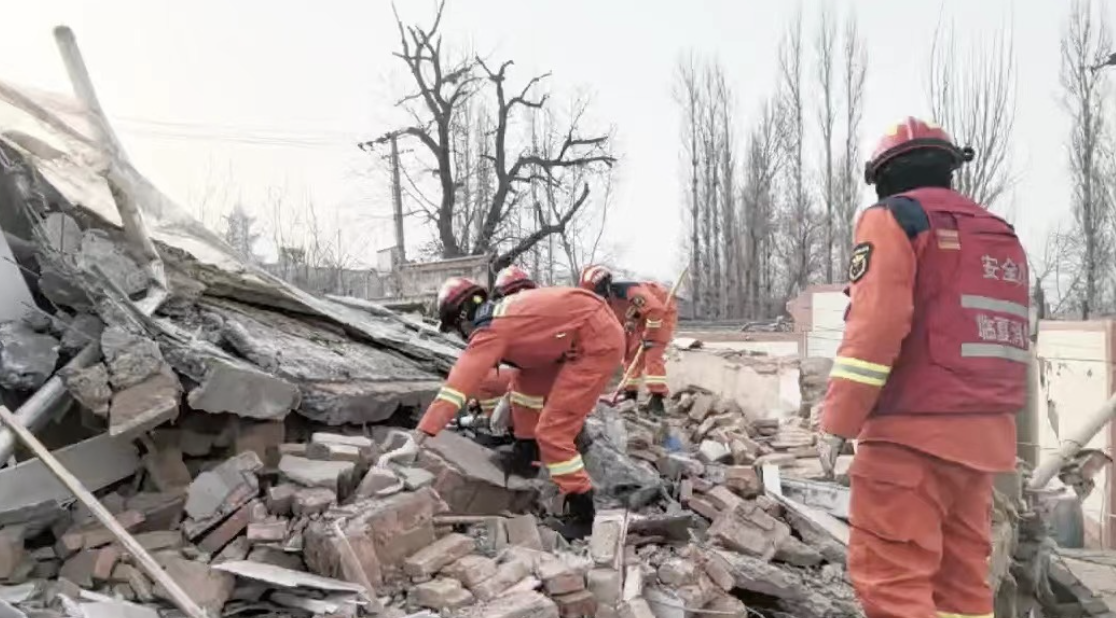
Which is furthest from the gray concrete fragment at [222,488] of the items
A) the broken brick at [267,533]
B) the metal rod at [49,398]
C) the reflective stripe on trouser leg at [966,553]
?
the reflective stripe on trouser leg at [966,553]

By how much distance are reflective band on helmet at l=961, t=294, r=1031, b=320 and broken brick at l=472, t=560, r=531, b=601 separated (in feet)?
6.04

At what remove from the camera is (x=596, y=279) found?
6.94 meters

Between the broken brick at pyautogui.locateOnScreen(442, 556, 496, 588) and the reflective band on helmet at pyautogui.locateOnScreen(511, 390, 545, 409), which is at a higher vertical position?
the reflective band on helmet at pyautogui.locateOnScreen(511, 390, 545, 409)

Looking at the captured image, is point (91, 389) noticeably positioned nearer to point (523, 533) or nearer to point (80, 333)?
point (80, 333)

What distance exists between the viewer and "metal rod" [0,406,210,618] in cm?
267

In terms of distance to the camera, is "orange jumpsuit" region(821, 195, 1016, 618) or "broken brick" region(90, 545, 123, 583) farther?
"broken brick" region(90, 545, 123, 583)

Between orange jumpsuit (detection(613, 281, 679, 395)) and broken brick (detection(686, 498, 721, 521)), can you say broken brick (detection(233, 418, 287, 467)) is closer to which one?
broken brick (detection(686, 498, 721, 521))

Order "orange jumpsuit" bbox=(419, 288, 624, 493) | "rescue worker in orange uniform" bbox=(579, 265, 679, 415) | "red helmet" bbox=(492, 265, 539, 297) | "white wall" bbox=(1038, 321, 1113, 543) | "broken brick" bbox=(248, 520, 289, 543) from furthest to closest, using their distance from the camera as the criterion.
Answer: "white wall" bbox=(1038, 321, 1113, 543) < "rescue worker in orange uniform" bbox=(579, 265, 679, 415) < "red helmet" bbox=(492, 265, 539, 297) < "orange jumpsuit" bbox=(419, 288, 624, 493) < "broken brick" bbox=(248, 520, 289, 543)

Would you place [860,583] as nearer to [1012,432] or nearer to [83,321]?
[1012,432]

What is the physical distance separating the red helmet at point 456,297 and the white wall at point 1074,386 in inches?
262

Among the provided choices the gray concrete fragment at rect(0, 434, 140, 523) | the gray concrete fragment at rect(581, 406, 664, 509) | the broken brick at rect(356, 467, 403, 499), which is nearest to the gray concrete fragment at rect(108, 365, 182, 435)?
the gray concrete fragment at rect(0, 434, 140, 523)

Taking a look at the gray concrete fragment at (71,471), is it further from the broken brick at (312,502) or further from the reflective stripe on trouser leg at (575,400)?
the reflective stripe on trouser leg at (575,400)

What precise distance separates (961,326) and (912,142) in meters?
0.63

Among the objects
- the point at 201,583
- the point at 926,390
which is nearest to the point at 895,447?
the point at 926,390
